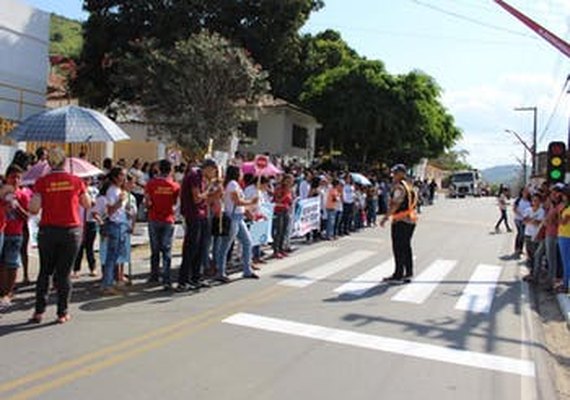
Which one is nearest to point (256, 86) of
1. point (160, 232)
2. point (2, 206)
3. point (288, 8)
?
point (288, 8)

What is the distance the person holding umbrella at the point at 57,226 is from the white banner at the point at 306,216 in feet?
32.5

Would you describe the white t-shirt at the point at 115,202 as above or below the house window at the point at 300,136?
below

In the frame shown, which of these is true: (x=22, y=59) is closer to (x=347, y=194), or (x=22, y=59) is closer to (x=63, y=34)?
(x=347, y=194)

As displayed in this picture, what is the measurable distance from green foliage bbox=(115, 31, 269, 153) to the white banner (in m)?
9.49

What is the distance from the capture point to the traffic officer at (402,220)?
13.0 m

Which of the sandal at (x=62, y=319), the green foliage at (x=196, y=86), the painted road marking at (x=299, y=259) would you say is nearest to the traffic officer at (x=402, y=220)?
the painted road marking at (x=299, y=259)

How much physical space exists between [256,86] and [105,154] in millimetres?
6379

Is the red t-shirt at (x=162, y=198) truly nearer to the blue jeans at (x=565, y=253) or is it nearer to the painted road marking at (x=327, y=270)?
the painted road marking at (x=327, y=270)

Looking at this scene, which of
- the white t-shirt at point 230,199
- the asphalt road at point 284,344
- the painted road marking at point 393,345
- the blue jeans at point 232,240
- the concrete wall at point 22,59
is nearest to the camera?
the asphalt road at point 284,344

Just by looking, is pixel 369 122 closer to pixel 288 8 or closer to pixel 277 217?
pixel 288 8

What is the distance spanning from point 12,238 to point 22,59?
2057cm

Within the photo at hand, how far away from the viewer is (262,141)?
1727 inches

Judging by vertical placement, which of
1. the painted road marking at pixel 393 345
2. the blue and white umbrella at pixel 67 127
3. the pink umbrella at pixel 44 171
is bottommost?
the painted road marking at pixel 393 345

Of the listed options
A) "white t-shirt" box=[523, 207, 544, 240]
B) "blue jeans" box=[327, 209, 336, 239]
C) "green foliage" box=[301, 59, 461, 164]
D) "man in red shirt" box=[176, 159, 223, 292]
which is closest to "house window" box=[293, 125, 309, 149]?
"green foliage" box=[301, 59, 461, 164]
